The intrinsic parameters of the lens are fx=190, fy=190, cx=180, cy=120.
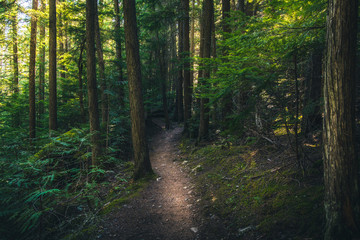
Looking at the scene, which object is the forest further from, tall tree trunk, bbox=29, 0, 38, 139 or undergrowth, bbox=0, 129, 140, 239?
tall tree trunk, bbox=29, 0, 38, 139

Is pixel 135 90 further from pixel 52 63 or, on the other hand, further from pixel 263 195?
pixel 52 63

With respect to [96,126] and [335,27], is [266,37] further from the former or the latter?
[96,126]

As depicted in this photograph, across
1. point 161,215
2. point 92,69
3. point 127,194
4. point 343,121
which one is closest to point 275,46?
point 343,121

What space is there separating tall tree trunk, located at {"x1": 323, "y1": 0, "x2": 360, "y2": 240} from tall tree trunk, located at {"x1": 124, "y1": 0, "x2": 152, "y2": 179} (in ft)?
19.0

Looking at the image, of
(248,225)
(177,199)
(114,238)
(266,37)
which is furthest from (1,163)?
(266,37)

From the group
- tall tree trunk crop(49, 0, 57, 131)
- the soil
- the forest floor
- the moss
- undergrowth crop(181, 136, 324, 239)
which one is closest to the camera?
undergrowth crop(181, 136, 324, 239)

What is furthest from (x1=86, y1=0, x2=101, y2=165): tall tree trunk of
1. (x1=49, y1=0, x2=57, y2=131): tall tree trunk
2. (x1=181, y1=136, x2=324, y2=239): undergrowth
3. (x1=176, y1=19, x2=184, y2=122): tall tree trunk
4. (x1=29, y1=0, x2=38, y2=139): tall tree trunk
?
(x1=176, y1=19, x2=184, y2=122): tall tree trunk

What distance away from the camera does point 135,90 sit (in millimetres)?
7137

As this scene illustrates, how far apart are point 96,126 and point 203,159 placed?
5.10 meters

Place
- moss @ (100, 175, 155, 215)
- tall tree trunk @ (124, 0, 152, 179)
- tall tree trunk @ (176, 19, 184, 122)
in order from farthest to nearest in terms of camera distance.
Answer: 1. tall tree trunk @ (176, 19, 184, 122)
2. tall tree trunk @ (124, 0, 152, 179)
3. moss @ (100, 175, 155, 215)

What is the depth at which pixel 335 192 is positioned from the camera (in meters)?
2.67

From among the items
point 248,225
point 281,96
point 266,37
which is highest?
point 266,37

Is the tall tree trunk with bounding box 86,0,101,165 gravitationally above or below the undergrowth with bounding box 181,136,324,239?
above

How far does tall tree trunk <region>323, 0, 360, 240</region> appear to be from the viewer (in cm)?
257
